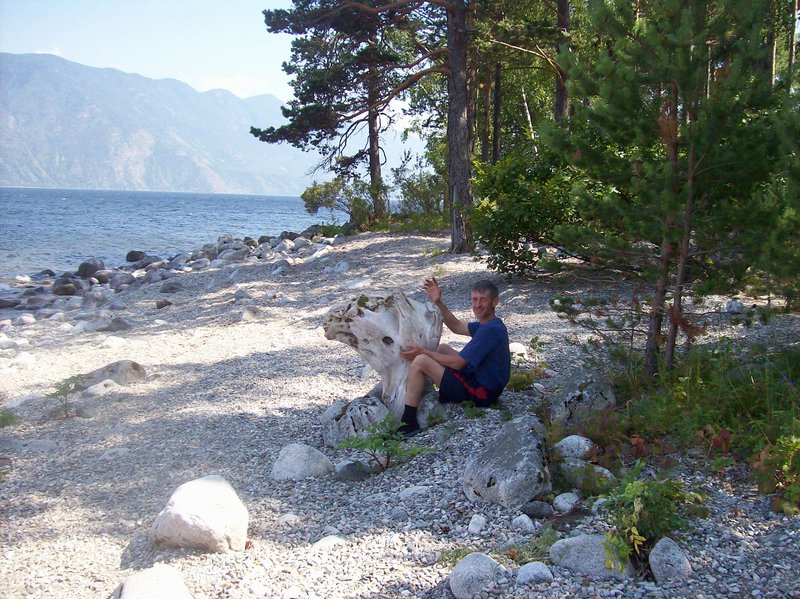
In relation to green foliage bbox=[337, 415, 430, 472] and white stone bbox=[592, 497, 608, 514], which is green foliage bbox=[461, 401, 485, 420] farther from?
white stone bbox=[592, 497, 608, 514]

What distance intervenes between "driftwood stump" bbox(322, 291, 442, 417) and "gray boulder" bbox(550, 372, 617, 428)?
1217 mm

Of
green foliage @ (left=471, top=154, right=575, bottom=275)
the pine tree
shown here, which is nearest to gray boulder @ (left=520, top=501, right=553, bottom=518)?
the pine tree

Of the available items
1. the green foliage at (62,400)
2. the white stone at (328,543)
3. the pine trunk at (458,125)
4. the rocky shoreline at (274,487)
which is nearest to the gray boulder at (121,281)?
the rocky shoreline at (274,487)

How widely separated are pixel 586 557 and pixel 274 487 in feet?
7.98

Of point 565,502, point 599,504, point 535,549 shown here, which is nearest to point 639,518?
point 599,504

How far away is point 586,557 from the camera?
11.1 ft

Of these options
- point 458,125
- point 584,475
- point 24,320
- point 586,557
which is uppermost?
point 458,125

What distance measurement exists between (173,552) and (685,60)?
4.79 metres

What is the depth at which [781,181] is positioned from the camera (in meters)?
5.16

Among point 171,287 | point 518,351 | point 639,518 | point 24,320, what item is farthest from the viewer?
point 171,287

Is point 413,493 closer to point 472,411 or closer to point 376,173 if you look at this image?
point 472,411

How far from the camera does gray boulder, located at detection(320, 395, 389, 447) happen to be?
5.65 meters

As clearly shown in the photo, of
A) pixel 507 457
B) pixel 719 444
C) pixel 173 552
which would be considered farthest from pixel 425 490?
pixel 719 444

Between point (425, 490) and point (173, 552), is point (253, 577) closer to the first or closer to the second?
point (173, 552)
